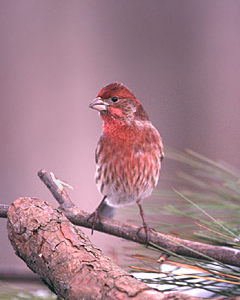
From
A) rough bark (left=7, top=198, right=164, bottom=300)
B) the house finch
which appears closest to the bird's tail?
the house finch

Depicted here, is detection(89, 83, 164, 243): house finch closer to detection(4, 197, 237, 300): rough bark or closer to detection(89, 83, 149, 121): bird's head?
detection(89, 83, 149, 121): bird's head

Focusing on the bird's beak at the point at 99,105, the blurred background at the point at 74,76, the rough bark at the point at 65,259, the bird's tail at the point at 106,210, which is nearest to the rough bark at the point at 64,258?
the rough bark at the point at 65,259

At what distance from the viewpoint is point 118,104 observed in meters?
0.90

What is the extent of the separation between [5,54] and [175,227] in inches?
32.1

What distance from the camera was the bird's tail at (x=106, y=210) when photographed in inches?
41.9

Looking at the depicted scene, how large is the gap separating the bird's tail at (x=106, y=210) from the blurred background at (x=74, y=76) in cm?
12

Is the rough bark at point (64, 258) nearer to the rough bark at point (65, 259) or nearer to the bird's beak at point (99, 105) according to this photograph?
the rough bark at point (65, 259)

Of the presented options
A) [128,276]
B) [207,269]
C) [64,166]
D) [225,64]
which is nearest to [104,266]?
[128,276]

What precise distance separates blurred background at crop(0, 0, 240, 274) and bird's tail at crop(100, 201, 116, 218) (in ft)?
0.38

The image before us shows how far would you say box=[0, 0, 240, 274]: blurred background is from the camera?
1.24 metres

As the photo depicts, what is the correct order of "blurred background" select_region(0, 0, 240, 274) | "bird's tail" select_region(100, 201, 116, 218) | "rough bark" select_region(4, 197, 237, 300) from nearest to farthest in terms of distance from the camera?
1. "rough bark" select_region(4, 197, 237, 300)
2. "bird's tail" select_region(100, 201, 116, 218)
3. "blurred background" select_region(0, 0, 240, 274)

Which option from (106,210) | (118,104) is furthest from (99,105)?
(106,210)

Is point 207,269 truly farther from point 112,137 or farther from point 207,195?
point 112,137

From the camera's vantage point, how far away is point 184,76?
55.4 inches
